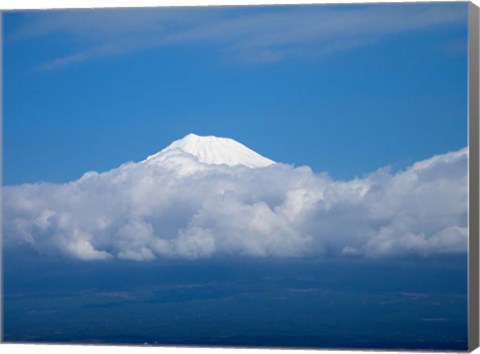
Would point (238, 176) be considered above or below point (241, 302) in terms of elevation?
above

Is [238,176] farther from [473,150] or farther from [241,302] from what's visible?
[473,150]

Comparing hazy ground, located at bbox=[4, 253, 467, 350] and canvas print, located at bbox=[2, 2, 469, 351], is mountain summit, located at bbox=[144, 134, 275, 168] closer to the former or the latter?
canvas print, located at bbox=[2, 2, 469, 351]

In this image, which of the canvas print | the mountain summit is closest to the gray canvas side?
the canvas print

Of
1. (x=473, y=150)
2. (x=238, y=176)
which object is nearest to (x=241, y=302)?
(x=238, y=176)

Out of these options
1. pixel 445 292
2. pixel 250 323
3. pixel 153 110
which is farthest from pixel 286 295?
pixel 153 110

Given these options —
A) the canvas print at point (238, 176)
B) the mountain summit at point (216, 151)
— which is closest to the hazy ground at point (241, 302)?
the canvas print at point (238, 176)

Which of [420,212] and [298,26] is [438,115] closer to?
[420,212]

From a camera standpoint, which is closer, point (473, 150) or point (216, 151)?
point (473, 150)
